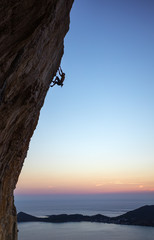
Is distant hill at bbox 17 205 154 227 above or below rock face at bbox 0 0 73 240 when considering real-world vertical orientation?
below

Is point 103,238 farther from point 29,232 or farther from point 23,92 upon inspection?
point 23,92

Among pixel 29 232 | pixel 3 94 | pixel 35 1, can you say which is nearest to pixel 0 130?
pixel 3 94

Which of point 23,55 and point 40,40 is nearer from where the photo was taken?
point 23,55

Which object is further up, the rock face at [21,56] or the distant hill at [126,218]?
the rock face at [21,56]

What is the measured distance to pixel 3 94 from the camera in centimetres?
490

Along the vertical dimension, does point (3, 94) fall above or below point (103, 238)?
above

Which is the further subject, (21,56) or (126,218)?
(126,218)

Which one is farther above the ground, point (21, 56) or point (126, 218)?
point (21, 56)

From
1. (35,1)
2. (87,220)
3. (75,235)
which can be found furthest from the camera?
(87,220)

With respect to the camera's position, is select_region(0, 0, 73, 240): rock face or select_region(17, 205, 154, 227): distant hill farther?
select_region(17, 205, 154, 227): distant hill

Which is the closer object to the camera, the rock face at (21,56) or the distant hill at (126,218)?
the rock face at (21,56)

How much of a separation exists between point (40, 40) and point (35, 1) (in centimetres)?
103

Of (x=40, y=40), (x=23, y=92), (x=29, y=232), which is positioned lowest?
(x=29, y=232)

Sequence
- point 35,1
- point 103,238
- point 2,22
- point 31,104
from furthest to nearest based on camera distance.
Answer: point 103,238 < point 31,104 < point 35,1 < point 2,22
